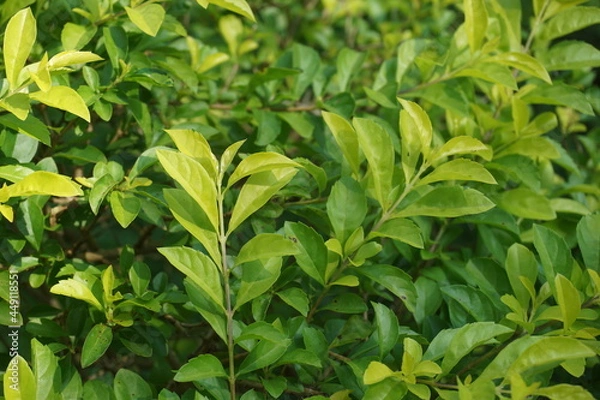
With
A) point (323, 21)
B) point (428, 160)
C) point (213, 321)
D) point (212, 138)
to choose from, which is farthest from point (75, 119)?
point (323, 21)

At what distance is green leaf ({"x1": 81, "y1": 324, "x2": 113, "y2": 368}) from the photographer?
3.51ft

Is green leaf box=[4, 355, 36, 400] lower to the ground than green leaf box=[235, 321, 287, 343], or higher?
lower

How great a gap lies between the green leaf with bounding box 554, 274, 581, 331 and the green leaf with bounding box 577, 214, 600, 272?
0.60ft

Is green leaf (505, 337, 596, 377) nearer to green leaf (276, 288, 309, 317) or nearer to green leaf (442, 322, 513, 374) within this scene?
green leaf (442, 322, 513, 374)

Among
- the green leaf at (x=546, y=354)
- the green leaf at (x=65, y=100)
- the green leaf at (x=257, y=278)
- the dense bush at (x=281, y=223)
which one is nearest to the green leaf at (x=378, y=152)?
the dense bush at (x=281, y=223)

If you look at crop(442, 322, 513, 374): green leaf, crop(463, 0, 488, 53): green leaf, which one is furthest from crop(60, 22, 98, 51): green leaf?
crop(442, 322, 513, 374): green leaf

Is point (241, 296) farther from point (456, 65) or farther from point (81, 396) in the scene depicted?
point (456, 65)

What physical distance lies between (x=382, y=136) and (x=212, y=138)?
0.52 m

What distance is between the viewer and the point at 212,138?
1556 mm

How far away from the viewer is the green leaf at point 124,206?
1115mm

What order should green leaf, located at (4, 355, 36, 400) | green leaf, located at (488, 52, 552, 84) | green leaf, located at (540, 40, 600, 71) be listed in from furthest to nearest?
green leaf, located at (540, 40, 600, 71) < green leaf, located at (488, 52, 552, 84) < green leaf, located at (4, 355, 36, 400)

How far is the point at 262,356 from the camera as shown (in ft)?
3.55

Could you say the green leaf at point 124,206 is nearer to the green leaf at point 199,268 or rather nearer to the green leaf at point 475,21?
the green leaf at point 199,268

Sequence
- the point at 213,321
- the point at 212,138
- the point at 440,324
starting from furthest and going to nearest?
the point at 212,138 < the point at 440,324 < the point at 213,321
